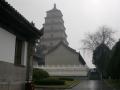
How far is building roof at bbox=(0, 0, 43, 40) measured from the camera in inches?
353

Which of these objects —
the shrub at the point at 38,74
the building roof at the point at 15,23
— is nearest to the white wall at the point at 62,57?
the shrub at the point at 38,74

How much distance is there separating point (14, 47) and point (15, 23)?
1.16m

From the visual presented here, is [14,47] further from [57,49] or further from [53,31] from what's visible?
[53,31]

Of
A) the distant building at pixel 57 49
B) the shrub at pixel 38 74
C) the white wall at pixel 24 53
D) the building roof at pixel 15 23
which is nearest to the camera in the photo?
the building roof at pixel 15 23

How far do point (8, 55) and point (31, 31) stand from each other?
7.59 ft

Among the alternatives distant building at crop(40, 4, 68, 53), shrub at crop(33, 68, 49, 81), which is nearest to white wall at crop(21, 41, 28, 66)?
shrub at crop(33, 68, 49, 81)

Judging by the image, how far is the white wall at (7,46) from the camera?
963 cm

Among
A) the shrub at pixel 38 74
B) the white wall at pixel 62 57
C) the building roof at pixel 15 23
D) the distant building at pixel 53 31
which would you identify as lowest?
the shrub at pixel 38 74

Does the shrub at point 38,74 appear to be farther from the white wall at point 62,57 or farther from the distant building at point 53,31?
the distant building at point 53,31

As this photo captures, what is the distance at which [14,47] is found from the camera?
11.1 meters

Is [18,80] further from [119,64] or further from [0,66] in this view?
[119,64]

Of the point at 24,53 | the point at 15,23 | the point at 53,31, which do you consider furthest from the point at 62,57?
the point at 15,23

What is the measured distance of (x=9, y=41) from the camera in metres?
10.4

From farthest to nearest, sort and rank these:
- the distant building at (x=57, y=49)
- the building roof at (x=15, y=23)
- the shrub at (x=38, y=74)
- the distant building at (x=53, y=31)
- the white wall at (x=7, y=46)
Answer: the distant building at (x=53, y=31)
the distant building at (x=57, y=49)
the shrub at (x=38, y=74)
the white wall at (x=7, y=46)
the building roof at (x=15, y=23)
